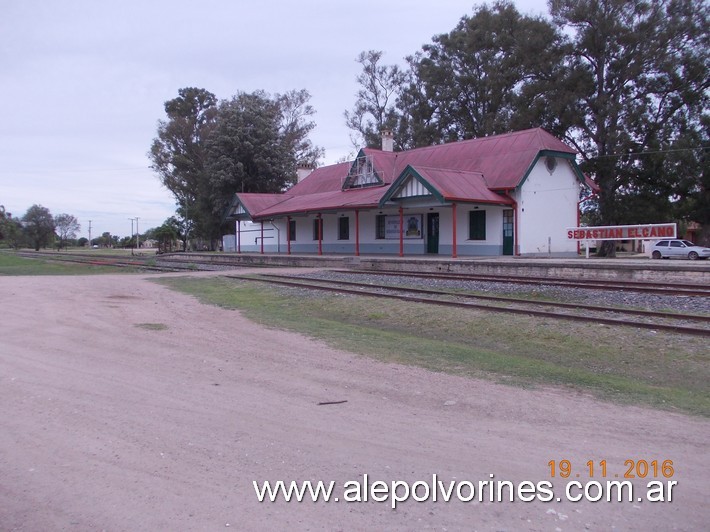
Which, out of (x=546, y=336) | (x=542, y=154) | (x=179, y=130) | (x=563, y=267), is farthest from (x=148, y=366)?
(x=179, y=130)

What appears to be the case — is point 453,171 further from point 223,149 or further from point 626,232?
point 223,149

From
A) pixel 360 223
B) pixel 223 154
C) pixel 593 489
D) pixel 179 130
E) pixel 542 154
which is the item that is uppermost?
pixel 179 130

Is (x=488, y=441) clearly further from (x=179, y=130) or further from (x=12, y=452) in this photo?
(x=179, y=130)

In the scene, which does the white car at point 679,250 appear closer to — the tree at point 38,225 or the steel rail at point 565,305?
the steel rail at point 565,305

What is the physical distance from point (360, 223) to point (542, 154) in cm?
1253

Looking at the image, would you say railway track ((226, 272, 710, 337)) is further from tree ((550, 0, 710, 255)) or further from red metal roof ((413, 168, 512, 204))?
tree ((550, 0, 710, 255))

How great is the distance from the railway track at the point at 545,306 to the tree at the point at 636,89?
2690cm

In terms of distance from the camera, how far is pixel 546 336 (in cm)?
1087

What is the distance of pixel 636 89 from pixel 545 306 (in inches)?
1355

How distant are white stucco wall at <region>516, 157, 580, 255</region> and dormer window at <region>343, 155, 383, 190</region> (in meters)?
10.6

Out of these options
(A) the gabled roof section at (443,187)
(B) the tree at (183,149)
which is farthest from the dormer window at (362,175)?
(B) the tree at (183,149)

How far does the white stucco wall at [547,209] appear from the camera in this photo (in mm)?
30484

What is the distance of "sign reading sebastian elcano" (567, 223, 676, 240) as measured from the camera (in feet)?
85.7

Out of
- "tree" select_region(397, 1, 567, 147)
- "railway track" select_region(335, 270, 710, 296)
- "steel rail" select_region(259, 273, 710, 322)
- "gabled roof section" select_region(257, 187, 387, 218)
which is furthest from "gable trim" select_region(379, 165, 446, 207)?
"tree" select_region(397, 1, 567, 147)
